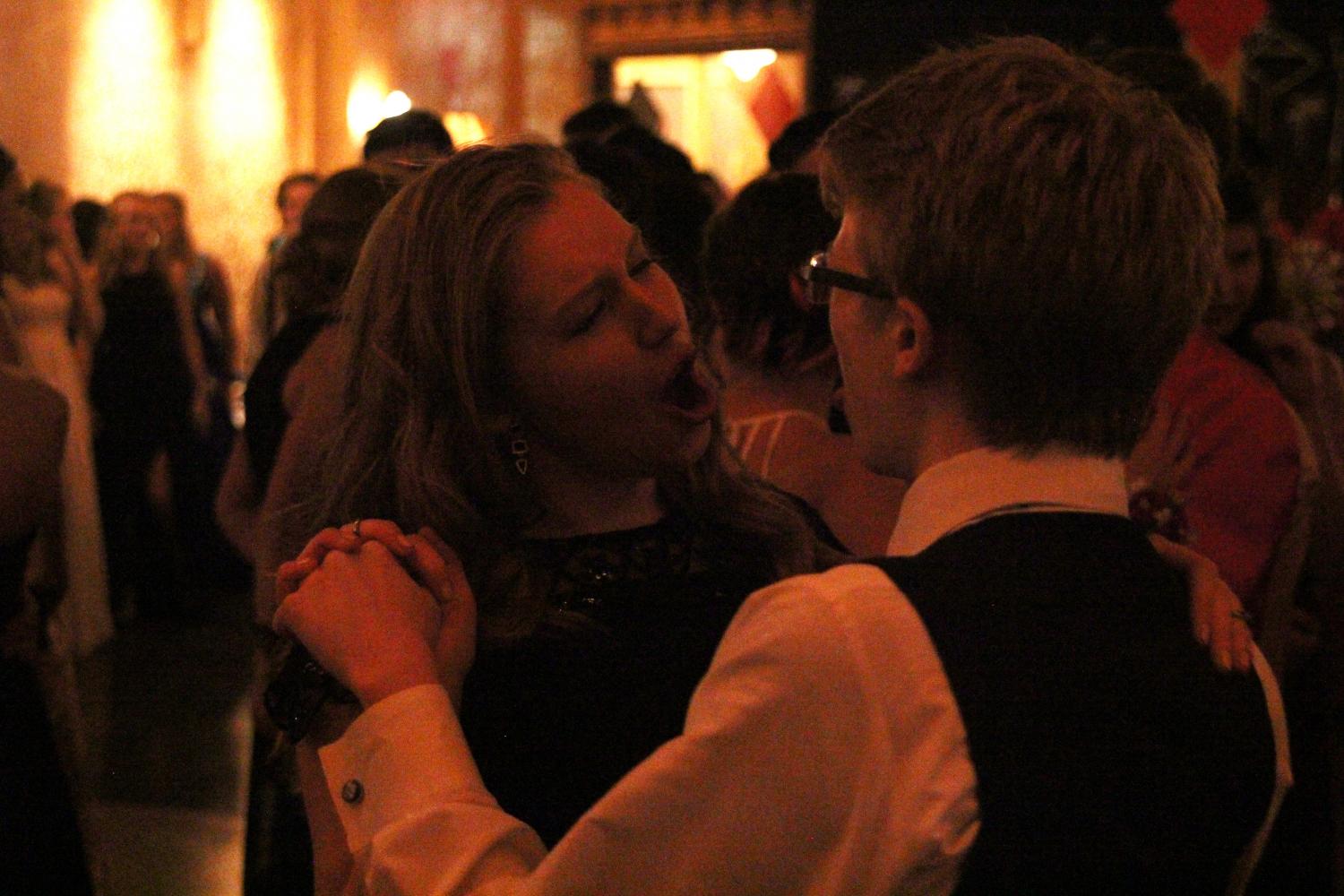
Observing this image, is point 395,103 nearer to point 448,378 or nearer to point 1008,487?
point 448,378

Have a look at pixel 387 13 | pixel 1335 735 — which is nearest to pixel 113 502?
pixel 387 13

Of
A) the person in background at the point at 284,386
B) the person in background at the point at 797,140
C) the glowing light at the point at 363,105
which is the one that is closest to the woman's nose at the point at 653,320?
the person in background at the point at 284,386

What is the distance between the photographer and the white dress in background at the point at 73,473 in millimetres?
5301

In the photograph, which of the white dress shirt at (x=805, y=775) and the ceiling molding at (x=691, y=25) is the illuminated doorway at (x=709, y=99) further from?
the white dress shirt at (x=805, y=775)

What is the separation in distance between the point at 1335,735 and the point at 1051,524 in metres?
1.84

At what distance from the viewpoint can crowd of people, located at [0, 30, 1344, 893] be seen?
898 millimetres

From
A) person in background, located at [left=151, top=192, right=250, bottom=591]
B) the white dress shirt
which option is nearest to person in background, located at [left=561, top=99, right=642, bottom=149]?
the white dress shirt

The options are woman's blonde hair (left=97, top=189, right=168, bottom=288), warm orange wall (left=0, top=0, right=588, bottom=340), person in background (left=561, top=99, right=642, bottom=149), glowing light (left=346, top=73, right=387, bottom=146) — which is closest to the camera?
person in background (left=561, top=99, right=642, bottom=149)

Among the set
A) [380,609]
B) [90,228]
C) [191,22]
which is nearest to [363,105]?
[90,228]

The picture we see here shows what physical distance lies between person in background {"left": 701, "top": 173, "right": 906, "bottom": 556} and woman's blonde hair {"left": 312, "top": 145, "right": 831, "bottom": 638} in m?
0.75

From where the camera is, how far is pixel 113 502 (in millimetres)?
6332

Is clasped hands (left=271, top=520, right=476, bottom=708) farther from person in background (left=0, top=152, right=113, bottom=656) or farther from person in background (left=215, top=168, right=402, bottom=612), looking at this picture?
person in background (left=0, top=152, right=113, bottom=656)

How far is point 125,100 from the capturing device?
4.48 metres

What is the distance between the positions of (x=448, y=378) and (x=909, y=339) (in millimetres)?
523
